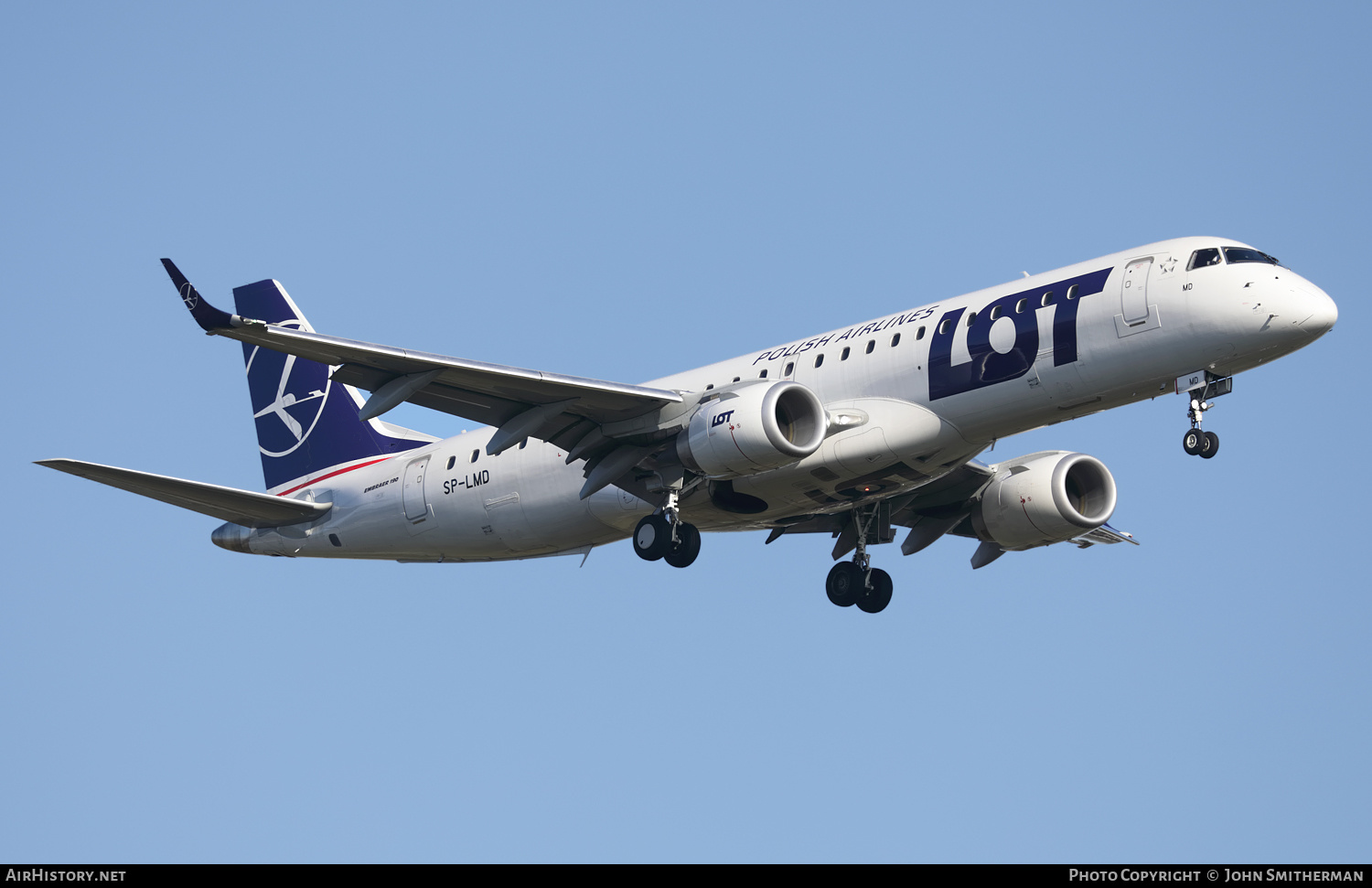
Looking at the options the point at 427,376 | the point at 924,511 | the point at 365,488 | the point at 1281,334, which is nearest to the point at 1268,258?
the point at 1281,334

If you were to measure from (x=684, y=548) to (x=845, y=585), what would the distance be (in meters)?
5.71

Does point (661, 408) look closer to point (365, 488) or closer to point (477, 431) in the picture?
point (477, 431)

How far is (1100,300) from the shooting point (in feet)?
96.0

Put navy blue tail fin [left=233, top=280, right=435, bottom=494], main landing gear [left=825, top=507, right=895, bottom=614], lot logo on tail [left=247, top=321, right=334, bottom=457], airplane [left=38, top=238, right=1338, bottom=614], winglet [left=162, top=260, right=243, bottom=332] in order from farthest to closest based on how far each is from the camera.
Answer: lot logo on tail [left=247, top=321, right=334, bottom=457]
navy blue tail fin [left=233, top=280, right=435, bottom=494]
main landing gear [left=825, top=507, right=895, bottom=614]
airplane [left=38, top=238, right=1338, bottom=614]
winglet [left=162, top=260, right=243, bottom=332]

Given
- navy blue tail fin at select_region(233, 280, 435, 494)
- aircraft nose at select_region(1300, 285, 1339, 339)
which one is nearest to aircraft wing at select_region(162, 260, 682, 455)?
navy blue tail fin at select_region(233, 280, 435, 494)

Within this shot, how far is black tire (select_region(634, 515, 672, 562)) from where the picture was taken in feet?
106

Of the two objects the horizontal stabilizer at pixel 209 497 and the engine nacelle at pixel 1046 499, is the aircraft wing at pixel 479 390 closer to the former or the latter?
the horizontal stabilizer at pixel 209 497

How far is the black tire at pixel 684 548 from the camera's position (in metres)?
32.3

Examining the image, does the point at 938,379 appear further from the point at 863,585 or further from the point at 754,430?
the point at 863,585

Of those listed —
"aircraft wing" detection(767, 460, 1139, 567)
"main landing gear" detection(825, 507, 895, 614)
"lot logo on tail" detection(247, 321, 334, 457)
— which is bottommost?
"main landing gear" detection(825, 507, 895, 614)

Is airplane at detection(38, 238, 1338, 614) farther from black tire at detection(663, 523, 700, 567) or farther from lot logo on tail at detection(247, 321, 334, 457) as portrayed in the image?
lot logo on tail at detection(247, 321, 334, 457)

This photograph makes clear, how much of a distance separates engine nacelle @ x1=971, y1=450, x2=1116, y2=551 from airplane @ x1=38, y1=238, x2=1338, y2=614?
4cm

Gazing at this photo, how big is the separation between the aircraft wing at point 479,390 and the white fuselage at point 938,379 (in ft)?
6.18

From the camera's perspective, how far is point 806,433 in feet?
100
